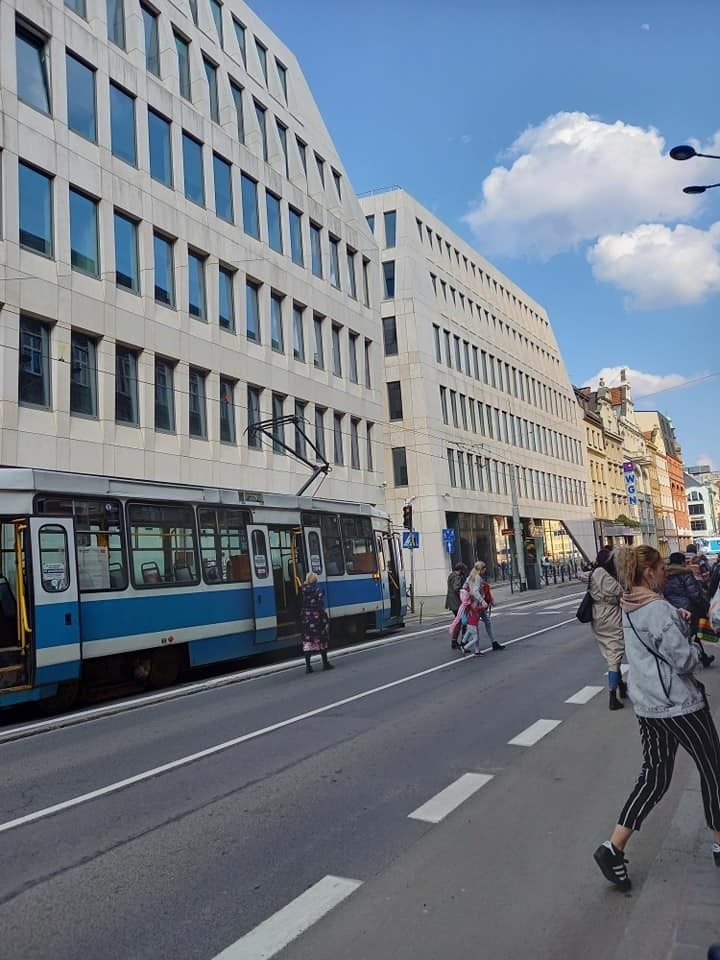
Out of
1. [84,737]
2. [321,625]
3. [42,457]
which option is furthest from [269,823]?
[42,457]

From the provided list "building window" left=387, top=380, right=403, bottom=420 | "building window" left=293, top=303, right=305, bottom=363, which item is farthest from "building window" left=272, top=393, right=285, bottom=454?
"building window" left=387, top=380, right=403, bottom=420

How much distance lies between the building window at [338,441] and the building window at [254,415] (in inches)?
199

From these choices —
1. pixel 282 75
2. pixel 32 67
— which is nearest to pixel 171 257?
pixel 32 67

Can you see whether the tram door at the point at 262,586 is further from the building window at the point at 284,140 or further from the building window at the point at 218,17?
the building window at the point at 218,17

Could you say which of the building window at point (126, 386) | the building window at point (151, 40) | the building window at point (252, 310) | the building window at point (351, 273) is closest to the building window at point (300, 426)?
the building window at point (252, 310)

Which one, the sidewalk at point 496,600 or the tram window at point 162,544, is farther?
the sidewalk at point 496,600

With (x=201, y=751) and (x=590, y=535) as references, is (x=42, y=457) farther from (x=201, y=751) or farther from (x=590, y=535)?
(x=590, y=535)

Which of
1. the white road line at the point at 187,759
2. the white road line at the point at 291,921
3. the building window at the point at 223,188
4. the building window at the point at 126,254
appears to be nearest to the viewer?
the white road line at the point at 291,921

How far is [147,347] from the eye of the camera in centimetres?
2267

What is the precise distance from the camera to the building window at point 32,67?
1984cm

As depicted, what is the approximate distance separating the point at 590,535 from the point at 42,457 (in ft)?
182

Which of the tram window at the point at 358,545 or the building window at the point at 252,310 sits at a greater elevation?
the building window at the point at 252,310

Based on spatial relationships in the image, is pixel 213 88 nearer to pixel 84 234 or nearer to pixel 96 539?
pixel 84 234

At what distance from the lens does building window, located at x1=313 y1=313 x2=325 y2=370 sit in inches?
1246
